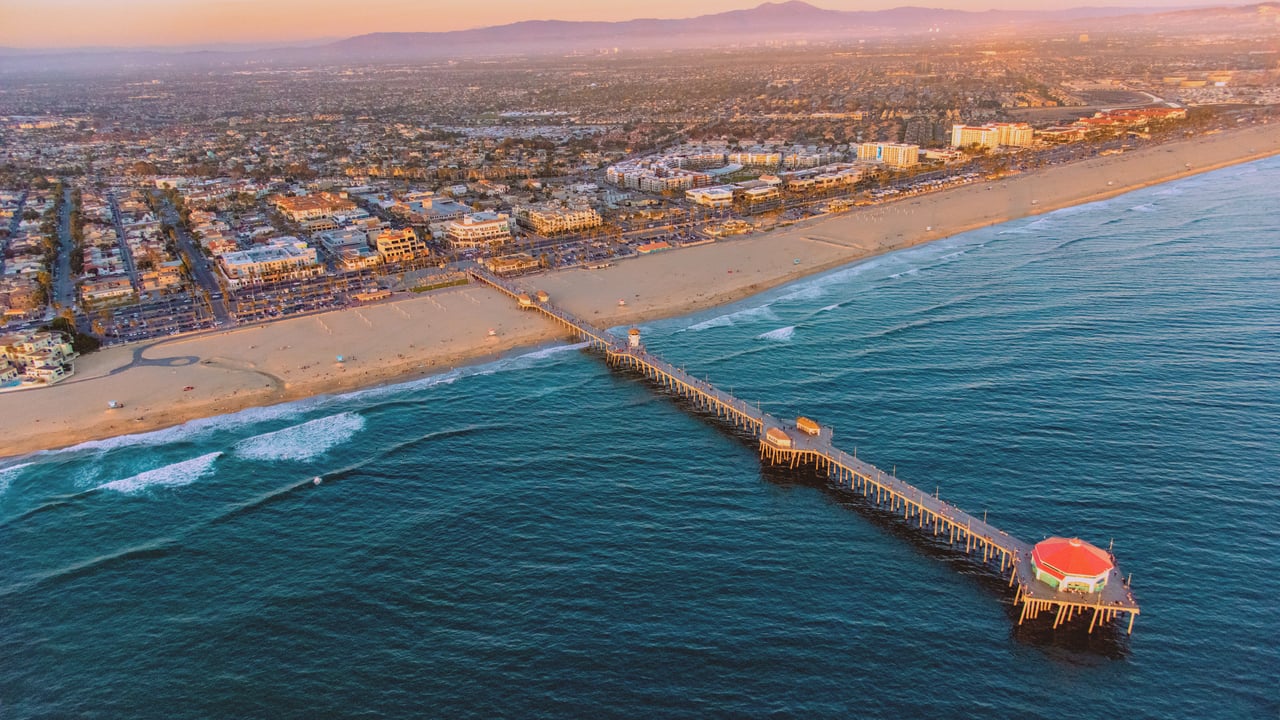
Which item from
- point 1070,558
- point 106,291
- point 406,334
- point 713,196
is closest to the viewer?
point 1070,558

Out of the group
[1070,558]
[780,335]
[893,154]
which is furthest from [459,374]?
[893,154]

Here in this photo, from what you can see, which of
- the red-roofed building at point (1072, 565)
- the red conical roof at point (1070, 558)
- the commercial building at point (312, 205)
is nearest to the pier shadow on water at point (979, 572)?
the red-roofed building at point (1072, 565)

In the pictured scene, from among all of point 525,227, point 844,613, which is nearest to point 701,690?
point 844,613

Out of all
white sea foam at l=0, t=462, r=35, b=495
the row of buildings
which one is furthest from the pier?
the row of buildings

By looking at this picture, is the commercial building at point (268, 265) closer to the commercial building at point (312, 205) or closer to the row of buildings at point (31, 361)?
the commercial building at point (312, 205)

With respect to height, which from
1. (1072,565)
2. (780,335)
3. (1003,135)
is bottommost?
(1072,565)

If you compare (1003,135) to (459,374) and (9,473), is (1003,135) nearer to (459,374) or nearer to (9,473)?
(459,374)
